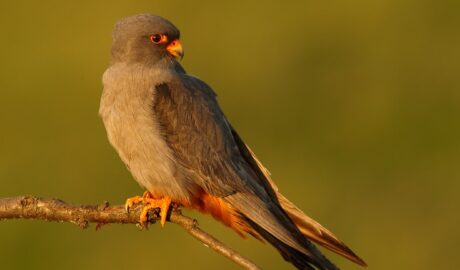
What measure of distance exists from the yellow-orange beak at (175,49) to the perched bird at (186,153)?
0.59 ft

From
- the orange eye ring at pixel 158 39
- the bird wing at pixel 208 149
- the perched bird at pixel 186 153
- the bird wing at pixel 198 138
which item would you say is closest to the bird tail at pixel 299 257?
the perched bird at pixel 186 153

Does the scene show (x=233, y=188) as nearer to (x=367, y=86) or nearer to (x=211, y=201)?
(x=211, y=201)

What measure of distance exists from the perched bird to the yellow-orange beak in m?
0.18

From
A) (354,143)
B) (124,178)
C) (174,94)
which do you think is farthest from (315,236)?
(354,143)

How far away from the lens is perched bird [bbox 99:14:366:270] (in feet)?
23.4

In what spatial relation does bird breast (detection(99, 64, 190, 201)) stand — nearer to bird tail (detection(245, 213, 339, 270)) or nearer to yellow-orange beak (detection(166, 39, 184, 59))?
yellow-orange beak (detection(166, 39, 184, 59))

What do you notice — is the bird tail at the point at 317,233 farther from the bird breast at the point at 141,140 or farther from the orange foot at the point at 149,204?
the orange foot at the point at 149,204

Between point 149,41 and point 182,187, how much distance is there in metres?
1.06

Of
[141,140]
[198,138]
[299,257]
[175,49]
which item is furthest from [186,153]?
[299,257]

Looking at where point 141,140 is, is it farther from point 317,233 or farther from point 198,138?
point 317,233

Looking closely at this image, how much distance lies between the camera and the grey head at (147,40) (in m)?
7.63

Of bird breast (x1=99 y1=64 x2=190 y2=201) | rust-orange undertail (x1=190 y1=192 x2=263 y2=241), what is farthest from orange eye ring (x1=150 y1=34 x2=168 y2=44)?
rust-orange undertail (x1=190 y1=192 x2=263 y2=241)

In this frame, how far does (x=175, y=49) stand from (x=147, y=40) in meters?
0.19

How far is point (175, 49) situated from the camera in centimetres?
767
